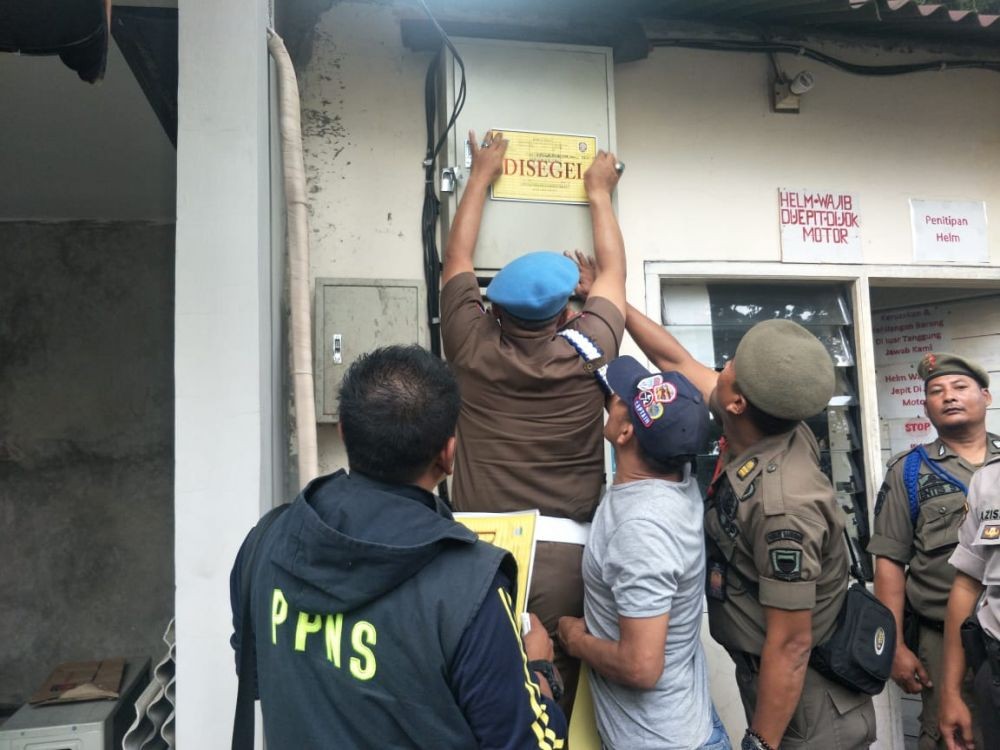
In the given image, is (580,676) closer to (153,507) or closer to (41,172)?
(153,507)

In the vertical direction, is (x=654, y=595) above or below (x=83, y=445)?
below

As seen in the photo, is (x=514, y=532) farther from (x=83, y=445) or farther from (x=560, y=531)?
(x=83, y=445)

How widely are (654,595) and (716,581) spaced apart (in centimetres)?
48

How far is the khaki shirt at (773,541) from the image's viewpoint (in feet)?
6.18

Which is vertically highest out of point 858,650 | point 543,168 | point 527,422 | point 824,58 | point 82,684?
point 824,58

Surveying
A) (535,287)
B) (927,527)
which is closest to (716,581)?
(535,287)

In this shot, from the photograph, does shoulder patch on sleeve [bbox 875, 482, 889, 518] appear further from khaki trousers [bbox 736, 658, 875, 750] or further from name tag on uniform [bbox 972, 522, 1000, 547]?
khaki trousers [bbox 736, 658, 875, 750]

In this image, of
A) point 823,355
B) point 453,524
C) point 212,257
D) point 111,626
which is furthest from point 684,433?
point 111,626

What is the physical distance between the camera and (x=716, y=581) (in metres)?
2.14

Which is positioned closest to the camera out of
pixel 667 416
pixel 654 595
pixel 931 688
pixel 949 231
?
pixel 654 595

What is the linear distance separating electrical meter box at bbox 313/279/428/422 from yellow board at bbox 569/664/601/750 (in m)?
1.21

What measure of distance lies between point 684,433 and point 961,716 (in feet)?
4.61

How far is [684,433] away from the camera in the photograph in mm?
1858

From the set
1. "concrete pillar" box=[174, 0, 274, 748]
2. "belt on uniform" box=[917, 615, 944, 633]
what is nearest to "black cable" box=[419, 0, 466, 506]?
"concrete pillar" box=[174, 0, 274, 748]
